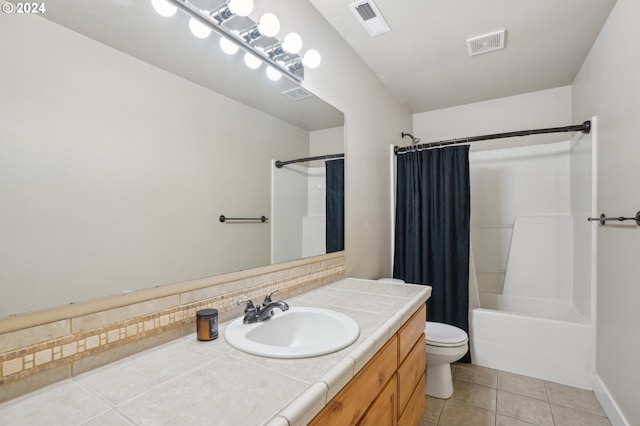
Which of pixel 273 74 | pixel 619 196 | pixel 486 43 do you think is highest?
pixel 486 43

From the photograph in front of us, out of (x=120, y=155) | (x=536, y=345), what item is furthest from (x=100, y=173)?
(x=536, y=345)

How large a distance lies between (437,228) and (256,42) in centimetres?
198

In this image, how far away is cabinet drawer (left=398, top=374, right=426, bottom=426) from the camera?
1.36 m

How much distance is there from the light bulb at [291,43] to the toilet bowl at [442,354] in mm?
1860

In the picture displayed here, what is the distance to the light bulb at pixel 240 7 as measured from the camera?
3.93 ft

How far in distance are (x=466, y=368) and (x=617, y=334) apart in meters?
1.05

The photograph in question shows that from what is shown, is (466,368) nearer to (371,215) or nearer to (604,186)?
(371,215)

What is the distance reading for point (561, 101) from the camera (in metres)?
2.92

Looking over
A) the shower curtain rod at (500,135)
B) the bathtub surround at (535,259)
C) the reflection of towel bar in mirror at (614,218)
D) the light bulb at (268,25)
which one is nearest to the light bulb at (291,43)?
the light bulb at (268,25)

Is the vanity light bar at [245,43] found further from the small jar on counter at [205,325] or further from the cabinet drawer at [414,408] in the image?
the cabinet drawer at [414,408]

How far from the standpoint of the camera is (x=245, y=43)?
1.33 m

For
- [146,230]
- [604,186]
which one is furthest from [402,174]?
[146,230]

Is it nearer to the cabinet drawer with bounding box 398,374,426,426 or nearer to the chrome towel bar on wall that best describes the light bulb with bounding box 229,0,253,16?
the chrome towel bar on wall

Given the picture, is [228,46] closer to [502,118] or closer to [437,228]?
[437,228]
